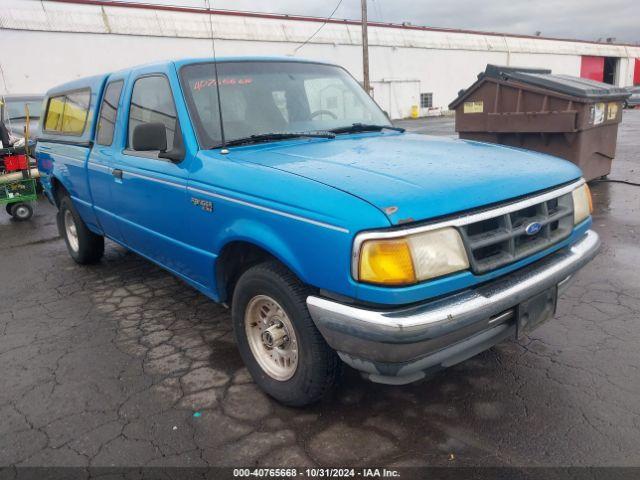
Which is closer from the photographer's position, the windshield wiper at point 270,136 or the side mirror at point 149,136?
the side mirror at point 149,136

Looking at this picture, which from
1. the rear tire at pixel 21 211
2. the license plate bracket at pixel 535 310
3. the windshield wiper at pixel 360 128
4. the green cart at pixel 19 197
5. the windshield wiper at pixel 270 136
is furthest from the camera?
the rear tire at pixel 21 211

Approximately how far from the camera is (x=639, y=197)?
7.39 metres

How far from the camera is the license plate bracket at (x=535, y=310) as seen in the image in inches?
95.9

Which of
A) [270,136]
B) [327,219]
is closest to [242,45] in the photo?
[270,136]

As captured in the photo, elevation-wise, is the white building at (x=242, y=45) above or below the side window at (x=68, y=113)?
above

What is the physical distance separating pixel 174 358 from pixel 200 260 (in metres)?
0.79

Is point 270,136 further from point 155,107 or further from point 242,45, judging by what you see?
point 242,45

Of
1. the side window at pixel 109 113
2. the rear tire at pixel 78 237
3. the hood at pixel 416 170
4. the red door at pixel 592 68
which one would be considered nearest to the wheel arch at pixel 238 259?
the hood at pixel 416 170

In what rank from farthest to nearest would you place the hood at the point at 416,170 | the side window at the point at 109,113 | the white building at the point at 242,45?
the white building at the point at 242,45 < the side window at the point at 109,113 < the hood at the point at 416,170

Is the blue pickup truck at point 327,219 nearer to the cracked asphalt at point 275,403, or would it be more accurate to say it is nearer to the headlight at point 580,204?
the headlight at point 580,204

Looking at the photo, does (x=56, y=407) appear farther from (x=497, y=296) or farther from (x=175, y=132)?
(x=497, y=296)

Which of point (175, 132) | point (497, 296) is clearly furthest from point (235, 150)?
point (497, 296)

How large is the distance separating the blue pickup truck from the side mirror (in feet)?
0.04

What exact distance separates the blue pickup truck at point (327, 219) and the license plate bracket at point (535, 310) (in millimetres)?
12
